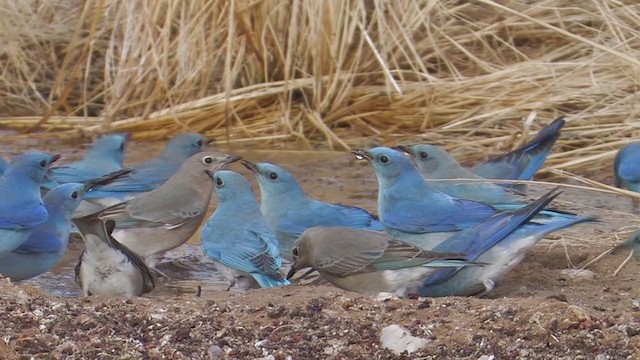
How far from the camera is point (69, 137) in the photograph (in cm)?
976

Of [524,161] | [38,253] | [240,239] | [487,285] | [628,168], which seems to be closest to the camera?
[487,285]

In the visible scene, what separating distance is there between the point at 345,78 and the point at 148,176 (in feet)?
6.91

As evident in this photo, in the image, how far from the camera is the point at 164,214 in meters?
6.96

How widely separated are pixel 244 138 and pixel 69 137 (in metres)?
1.33

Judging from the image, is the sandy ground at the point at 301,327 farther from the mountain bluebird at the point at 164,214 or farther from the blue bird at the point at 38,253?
the mountain bluebird at the point at 164,214

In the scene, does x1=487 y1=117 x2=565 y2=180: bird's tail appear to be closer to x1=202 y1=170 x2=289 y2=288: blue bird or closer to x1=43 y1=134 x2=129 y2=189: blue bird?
x1=202 y1=170 x2=289 y2=288: blue bird

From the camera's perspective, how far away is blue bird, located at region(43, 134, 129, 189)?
Result: 7.72m

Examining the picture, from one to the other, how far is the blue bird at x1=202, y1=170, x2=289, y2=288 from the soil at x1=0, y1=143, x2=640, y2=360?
531mm

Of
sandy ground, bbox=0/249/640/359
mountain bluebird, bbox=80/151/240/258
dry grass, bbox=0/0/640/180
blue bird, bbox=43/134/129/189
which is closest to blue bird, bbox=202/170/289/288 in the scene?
mountain bluebird, bbox=80/151/240/258

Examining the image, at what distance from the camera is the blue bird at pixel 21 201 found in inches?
250

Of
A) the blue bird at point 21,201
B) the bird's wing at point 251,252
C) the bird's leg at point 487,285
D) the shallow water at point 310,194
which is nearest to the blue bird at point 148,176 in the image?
the shallow water at point 310,194

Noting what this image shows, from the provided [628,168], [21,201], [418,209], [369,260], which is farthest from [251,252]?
[628,168]

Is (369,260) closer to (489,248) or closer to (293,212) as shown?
(489,248)

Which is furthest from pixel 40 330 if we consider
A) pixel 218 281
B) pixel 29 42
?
pixel 29 42
